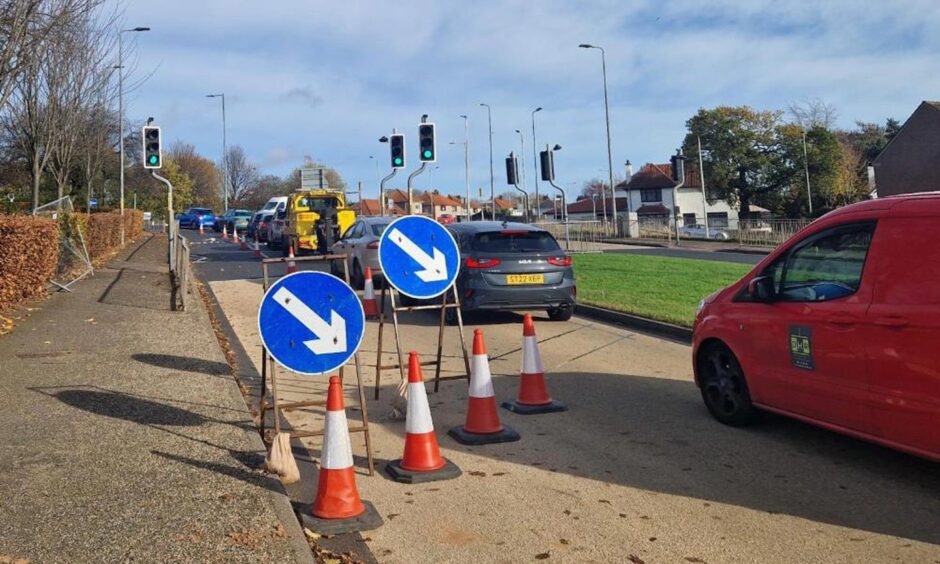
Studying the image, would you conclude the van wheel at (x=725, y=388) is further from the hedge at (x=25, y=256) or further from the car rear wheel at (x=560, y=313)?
the hedge at (x=25, y=256)

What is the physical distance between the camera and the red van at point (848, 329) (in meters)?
4.68

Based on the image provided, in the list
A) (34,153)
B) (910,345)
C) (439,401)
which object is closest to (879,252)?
(910,345)

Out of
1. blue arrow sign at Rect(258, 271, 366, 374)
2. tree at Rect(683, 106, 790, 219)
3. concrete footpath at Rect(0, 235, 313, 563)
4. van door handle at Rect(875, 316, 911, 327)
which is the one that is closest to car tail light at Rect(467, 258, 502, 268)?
concrete footpath at Rect(0, 235, 313, 563)

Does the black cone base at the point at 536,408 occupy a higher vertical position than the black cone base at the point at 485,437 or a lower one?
higher

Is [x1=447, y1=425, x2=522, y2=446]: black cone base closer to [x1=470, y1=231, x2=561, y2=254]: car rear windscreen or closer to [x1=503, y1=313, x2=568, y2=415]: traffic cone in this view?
[x1=503, y1=313, x2=568, y2=415]: traffic cone

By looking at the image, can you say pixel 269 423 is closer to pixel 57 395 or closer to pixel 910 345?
pixel 57 395

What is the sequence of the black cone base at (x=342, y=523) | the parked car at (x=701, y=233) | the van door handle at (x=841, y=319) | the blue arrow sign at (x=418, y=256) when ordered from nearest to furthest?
the black cone base at (x=342, y=523) → the van door handle at (x=841, y=319) → the blue arrow sign at (x=418, y=256) → the parked car at (x=701, y=233)

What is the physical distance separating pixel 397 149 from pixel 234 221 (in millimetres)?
32628

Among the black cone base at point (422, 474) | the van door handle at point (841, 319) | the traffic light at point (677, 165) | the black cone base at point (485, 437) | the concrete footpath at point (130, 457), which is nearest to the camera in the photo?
the concrete footpath at point (130, 457)

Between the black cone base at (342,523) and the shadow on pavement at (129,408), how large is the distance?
2226 mm

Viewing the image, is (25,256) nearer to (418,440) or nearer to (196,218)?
(418,440)

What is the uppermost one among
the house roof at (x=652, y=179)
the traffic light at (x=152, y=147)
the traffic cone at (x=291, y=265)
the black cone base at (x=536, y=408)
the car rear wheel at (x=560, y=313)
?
the house roof at (x=652, y=179)

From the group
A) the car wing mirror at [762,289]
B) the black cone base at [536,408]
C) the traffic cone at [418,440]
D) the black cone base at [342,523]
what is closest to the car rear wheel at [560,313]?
the black cone base at [536,408]

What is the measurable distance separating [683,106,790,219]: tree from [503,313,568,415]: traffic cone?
61.7 meters
